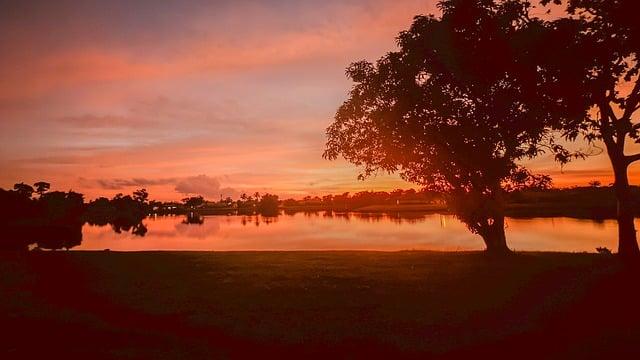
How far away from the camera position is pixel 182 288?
837 inches

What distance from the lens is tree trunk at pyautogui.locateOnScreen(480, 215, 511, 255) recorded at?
32.0 m

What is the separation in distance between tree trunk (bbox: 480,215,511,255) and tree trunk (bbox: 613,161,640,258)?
25.1 feet

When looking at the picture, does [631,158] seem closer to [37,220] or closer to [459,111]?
[459,111]

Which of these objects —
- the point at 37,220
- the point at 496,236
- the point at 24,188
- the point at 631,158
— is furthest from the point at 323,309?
the point at 24,188

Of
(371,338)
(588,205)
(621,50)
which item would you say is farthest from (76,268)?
(588,205)

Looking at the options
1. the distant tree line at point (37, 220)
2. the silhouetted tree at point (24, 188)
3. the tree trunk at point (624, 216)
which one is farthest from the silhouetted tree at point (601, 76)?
the silhouetted tree at point (24, 188)

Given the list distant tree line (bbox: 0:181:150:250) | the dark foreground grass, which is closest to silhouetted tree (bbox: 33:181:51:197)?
distant tree line (bbox: 0:181:150:250)

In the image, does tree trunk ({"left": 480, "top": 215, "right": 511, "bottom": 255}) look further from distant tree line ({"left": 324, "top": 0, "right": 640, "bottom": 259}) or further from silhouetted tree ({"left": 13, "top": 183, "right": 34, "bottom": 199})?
silhouetted tree ({"left": 13, "top": 183, "right": 34, "bottom": 199})

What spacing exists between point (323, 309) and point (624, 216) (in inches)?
706

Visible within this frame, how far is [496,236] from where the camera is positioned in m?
32.7

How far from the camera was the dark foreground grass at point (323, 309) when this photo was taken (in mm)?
13453

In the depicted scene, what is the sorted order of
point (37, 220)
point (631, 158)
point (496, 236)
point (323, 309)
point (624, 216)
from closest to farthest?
point (323, 309) < point (624, 216) < point (631, 158) < point (496, 236) < point (37, 220)

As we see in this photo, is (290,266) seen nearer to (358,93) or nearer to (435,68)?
(358,93)

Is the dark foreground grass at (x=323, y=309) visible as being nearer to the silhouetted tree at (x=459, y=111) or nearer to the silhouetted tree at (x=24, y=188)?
the silhouetted tree at (x=459, y=111)
